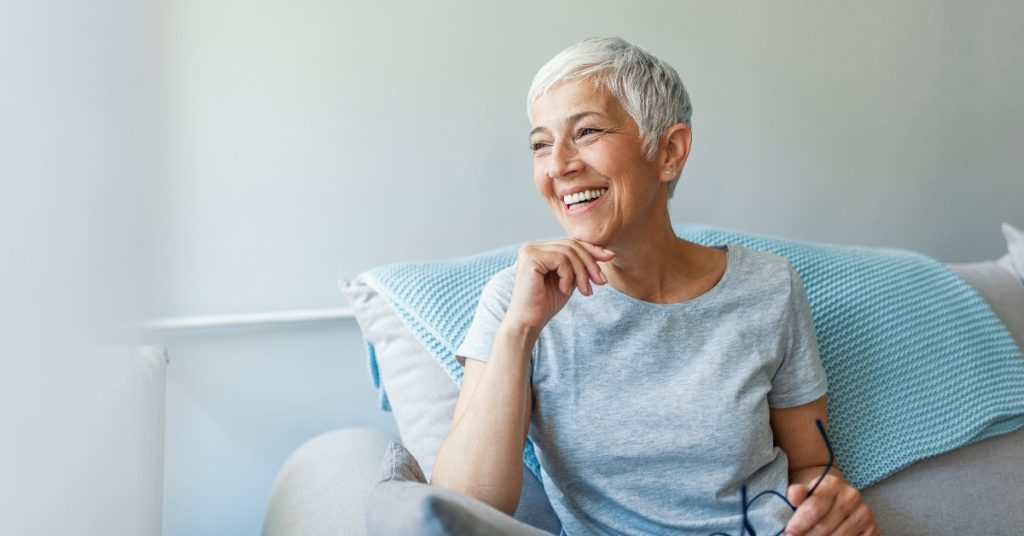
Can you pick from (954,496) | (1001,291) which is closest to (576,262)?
(954,496)

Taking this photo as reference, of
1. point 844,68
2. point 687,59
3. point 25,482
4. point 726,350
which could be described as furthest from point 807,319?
point 25,482

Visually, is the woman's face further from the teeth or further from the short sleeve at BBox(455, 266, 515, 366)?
the short sleeve at BBox(455, 266, 515, 366)

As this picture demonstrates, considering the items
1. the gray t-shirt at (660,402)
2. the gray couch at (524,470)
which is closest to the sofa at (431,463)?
the gray couch at (524,470)

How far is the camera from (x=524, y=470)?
4.59ft

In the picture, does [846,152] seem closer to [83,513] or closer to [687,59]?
[687,59]

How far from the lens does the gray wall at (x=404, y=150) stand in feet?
5.56

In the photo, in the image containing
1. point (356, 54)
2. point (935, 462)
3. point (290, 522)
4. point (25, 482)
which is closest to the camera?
point (25, 482)

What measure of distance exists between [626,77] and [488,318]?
1.27 ft

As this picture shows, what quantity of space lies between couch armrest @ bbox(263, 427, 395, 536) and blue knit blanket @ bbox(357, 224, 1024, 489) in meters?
0.13

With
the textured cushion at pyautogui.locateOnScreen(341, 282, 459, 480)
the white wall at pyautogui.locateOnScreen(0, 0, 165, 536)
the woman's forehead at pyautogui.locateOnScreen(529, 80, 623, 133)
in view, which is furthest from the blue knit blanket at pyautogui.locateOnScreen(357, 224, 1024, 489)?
the white wall at pyautogui.locateOnScreen(0, 0, 165, 536)

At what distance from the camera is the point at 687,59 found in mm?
2027

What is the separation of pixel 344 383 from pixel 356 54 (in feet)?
2.13

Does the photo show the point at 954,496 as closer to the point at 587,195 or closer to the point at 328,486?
the point at 587,195

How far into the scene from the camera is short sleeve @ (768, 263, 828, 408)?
1.34 metres
